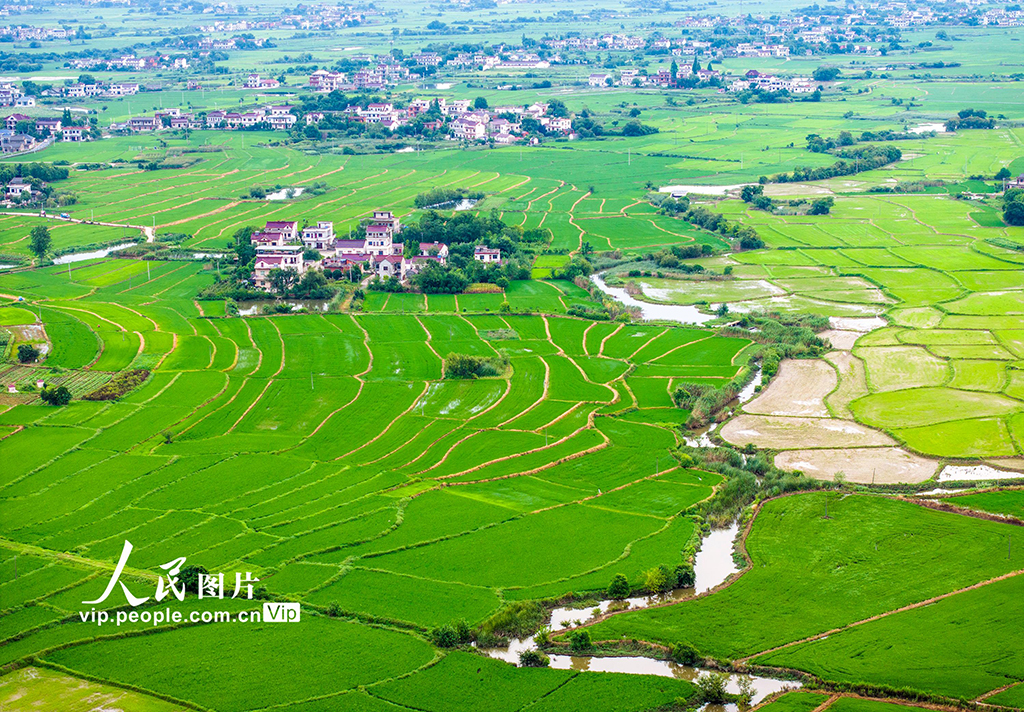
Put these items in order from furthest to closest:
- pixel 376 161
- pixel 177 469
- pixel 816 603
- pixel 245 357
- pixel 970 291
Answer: pixel 376 161
pixel 970 291
pixel 245 357
pixel 177 469
pixel 816 603

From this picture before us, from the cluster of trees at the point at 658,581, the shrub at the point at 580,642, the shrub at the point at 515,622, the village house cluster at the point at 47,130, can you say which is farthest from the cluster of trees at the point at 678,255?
the village house cluster at the point at 47,130

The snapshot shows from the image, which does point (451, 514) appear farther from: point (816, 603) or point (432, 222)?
point (432, 222)

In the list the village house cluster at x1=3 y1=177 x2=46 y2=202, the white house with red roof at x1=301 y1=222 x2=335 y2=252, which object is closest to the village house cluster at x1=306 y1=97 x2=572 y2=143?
the village house cluster at x1=3 y1=177 x2=46 y2=202

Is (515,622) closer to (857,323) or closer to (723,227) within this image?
(857,323)

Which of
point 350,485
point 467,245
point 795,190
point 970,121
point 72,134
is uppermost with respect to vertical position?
point 72,134

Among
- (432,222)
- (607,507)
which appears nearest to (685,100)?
(432,222)

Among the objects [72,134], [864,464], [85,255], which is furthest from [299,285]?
[72,134]

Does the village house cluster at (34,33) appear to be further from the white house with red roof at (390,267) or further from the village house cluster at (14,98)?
the white house with red roof at (390,267)
